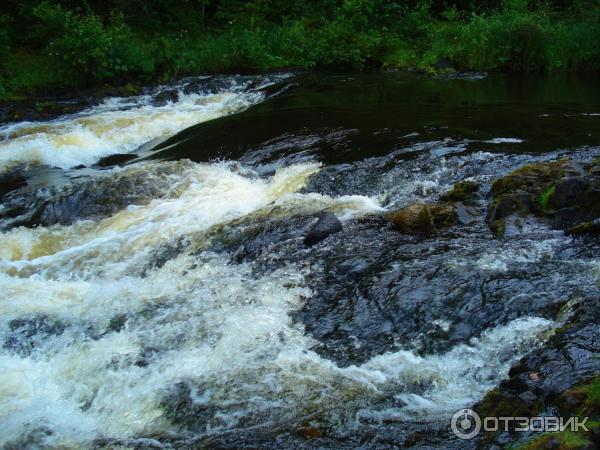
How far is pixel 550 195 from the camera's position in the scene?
6.71 metres

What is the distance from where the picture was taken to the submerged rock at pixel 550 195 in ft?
21.2

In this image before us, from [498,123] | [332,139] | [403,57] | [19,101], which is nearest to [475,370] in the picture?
[332,139]

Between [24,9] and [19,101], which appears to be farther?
[24,9]

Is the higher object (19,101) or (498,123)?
(19,101)

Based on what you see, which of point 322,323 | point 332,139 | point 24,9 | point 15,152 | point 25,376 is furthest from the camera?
point 24,9

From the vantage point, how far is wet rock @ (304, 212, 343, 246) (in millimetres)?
6734

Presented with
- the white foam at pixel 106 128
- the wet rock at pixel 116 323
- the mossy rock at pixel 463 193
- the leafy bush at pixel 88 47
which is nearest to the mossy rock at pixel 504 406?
the wet rock at pixel 116 323

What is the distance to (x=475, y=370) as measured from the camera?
447 cm

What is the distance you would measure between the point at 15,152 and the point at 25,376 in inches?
278

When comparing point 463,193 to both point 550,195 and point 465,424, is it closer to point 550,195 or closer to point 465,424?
point 550,195

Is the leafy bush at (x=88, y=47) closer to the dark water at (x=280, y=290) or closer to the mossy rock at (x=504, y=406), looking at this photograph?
the dark water at (x=280, y=290)

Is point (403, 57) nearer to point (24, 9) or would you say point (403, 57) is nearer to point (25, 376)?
point (24, 9)

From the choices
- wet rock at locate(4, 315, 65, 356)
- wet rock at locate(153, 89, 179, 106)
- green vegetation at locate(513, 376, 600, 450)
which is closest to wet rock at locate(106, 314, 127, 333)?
wet rock at locate(4, 315, 65, 356)

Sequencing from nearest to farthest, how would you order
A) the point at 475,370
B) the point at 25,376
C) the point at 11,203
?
the point at 475,370, the point at 25,376, the point at 11,203
